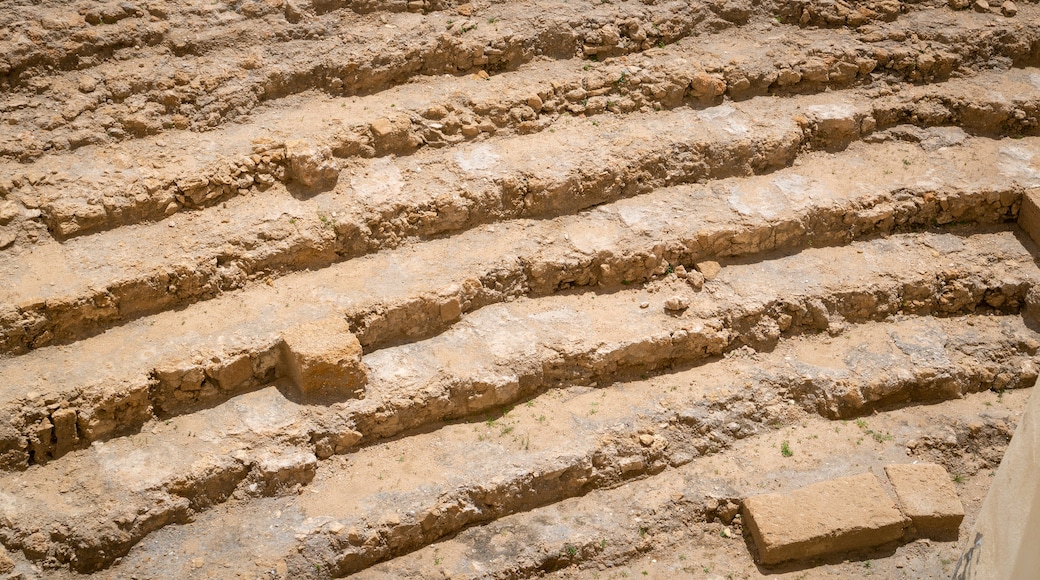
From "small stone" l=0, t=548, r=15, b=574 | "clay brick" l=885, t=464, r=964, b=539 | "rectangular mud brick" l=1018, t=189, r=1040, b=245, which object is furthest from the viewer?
"rectangular mud brick" l=1018, t=189, r=1040, b=245

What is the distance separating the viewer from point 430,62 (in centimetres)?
904

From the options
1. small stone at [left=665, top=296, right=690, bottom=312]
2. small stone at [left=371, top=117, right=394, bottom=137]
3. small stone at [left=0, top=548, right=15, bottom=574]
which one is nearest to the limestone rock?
small stone at [left=665, top=296, right=690, bottom=312]

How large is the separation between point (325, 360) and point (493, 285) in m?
1.64

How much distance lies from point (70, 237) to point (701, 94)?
5678 mm

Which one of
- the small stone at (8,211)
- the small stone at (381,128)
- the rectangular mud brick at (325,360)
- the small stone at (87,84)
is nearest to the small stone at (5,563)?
the rectangular mud brick at (325,360)

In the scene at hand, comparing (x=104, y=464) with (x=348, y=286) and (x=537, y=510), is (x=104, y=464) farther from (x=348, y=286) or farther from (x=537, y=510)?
(x=537, y=510)

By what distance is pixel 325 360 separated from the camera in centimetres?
730

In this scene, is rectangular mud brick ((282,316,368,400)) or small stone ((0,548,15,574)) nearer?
small stone ((0,548,15,574))

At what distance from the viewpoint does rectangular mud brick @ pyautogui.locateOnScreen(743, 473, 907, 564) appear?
24.1 feet

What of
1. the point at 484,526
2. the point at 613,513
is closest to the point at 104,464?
the point at 484,526

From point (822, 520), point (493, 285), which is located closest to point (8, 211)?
point (493, 285)

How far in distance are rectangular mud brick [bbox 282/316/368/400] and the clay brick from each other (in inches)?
167

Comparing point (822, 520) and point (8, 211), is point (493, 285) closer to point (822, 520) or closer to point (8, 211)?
point (822, 520)

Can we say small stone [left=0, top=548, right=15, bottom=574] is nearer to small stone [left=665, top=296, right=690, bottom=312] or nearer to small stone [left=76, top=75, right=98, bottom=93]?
small stone [left=76, top=75, right=98, bottom=93]
